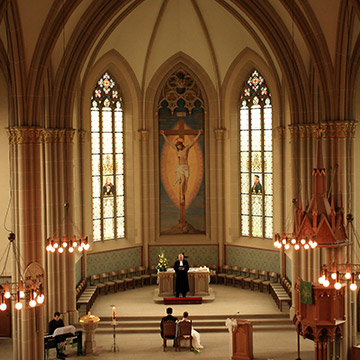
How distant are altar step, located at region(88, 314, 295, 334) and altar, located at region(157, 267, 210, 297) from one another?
269cm

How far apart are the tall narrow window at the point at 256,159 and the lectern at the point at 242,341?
9141 millimetres

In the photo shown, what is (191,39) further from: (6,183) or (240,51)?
(6,183)

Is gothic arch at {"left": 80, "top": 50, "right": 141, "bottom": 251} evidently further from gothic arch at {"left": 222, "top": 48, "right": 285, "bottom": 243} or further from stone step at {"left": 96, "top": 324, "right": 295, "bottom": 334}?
stone step at {"left": 96, "top": 324, "right": 295, "bottom": 334}

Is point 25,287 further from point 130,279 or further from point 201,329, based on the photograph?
point 130,279

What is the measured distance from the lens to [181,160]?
32.4 meters

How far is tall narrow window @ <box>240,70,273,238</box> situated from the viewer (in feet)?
102

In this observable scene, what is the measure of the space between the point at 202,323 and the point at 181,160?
9.13 m

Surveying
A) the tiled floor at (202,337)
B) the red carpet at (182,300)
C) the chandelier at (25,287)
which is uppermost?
the chandelier at (25,287)

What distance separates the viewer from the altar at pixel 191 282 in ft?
94.2

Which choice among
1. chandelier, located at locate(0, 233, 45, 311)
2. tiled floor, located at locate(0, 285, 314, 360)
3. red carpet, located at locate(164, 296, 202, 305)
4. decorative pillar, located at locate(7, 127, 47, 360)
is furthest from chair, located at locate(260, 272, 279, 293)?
decorative pillar, located at locate(7, 127, 47, 360)

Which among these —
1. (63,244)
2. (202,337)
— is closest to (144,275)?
(202,337)

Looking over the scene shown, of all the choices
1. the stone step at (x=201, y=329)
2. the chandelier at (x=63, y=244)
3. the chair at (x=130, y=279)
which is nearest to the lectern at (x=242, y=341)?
the stone step at (x=201, y=329)

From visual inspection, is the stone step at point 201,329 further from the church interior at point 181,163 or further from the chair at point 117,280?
the chair at point 117,280

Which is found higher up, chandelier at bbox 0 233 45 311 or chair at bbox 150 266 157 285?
chandelier at bbox 0 233 45 311
